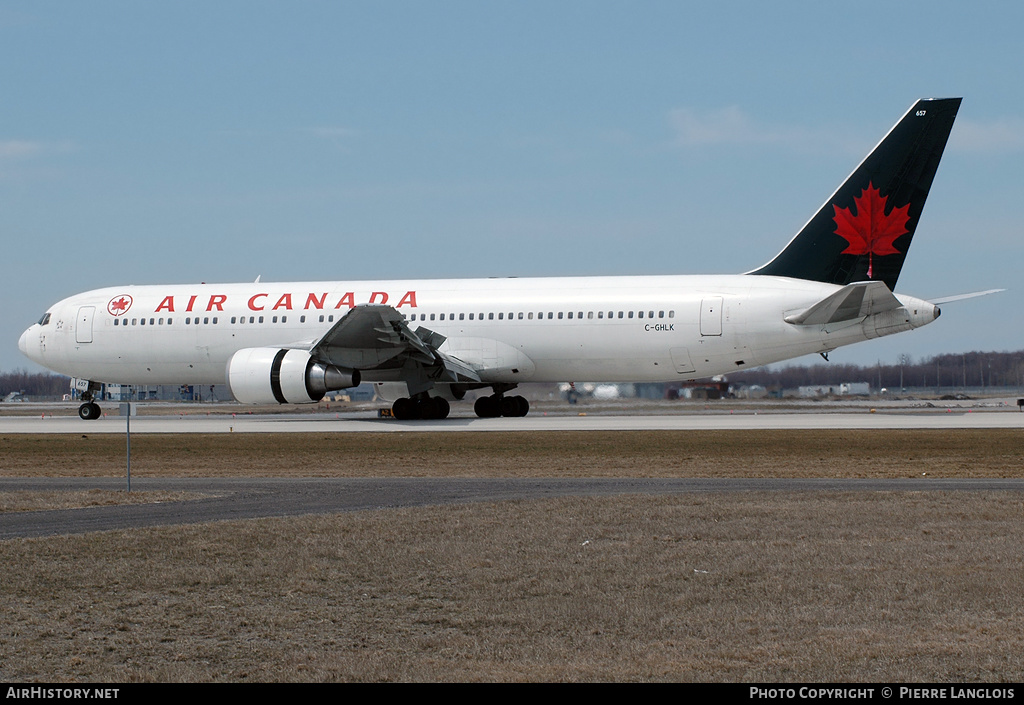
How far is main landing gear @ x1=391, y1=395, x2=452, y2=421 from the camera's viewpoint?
35906 millimetres

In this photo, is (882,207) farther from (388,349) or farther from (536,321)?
(388,349)

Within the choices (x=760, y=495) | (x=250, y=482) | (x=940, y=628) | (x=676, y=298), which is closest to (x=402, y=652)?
(x=940, y=628)

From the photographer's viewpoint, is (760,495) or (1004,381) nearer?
(760,495)

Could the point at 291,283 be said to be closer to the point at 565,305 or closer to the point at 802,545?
the point at 565,305

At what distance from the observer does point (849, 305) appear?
3066 centimetres

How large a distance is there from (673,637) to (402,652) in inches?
72.9

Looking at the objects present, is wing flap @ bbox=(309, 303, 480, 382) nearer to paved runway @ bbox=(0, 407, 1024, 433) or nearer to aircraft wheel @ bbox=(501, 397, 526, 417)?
paved runway @ bbox=(0, 407, 1024, 433)

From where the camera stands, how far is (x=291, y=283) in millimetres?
39062

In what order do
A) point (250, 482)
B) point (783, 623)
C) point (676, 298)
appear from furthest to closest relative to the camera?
point (676, 298)
point (250, 482)
point (783, 623)

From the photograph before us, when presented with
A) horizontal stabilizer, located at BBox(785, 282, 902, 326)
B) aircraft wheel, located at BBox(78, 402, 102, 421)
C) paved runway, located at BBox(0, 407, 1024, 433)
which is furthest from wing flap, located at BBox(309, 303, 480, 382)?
aircraft wheel, located at BBox(78, 402, 102, 421)

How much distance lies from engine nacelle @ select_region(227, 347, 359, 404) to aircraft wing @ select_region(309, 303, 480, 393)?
646 millimetres

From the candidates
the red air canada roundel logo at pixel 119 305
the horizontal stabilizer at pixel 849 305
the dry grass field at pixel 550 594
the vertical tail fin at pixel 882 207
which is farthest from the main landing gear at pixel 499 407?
the dry grass field at pixel 550 594

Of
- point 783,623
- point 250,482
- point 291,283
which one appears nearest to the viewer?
point 783,623

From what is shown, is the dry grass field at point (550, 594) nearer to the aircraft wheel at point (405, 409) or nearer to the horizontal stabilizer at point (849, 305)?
the horizontal stabilizer at point (849, 305)
